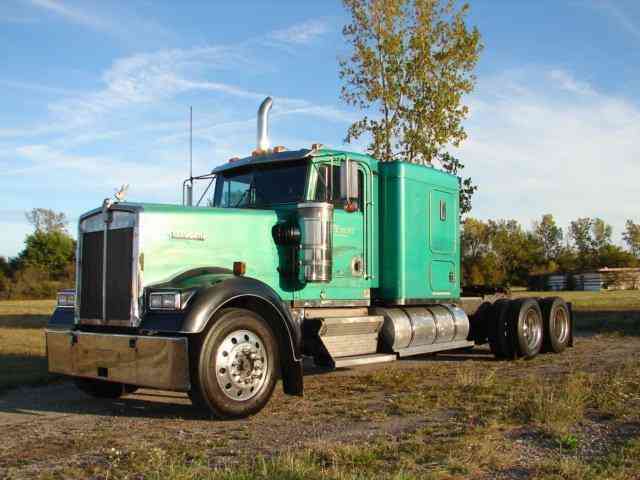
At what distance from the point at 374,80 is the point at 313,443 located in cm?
1519

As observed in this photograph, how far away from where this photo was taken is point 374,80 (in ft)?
64.9

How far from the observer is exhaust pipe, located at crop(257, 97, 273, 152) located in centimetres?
1021

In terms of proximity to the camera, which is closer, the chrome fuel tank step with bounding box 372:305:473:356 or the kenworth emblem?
the kenworth emblem

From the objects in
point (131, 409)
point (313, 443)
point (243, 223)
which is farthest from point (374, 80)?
point (313, 443)

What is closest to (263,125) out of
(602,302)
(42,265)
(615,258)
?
(602,302)

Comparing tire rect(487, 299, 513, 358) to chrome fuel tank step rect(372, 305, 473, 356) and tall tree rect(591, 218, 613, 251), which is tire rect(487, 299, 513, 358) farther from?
tall tree rect(591, 218, 613, 251)

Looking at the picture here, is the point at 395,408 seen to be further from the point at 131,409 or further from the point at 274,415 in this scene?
the point at 131,409

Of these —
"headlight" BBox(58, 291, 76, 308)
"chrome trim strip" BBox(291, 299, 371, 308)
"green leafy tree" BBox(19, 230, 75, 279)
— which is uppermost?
"green leafy tree" BBox(19, 230, 75, 279)

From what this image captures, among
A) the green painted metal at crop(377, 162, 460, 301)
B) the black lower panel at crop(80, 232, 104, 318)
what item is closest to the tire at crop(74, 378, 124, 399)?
the black lower panel at crop(80, 232, 104, 318)

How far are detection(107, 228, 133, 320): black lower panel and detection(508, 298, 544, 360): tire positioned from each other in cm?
764

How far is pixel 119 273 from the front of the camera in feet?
26.0

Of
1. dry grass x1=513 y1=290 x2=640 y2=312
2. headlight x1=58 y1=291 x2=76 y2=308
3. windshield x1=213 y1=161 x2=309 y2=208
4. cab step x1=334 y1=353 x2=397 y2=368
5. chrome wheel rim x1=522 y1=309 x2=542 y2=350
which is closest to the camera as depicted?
headlight x1=58 y1=291 x2=76 y2=308

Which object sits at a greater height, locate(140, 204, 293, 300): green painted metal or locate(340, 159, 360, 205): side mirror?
locate(340, 159, 360, 205): side mirror

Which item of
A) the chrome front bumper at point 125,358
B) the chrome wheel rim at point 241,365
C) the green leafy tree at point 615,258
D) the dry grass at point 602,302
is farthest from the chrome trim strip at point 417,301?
the green leafy tree at point 615,258
